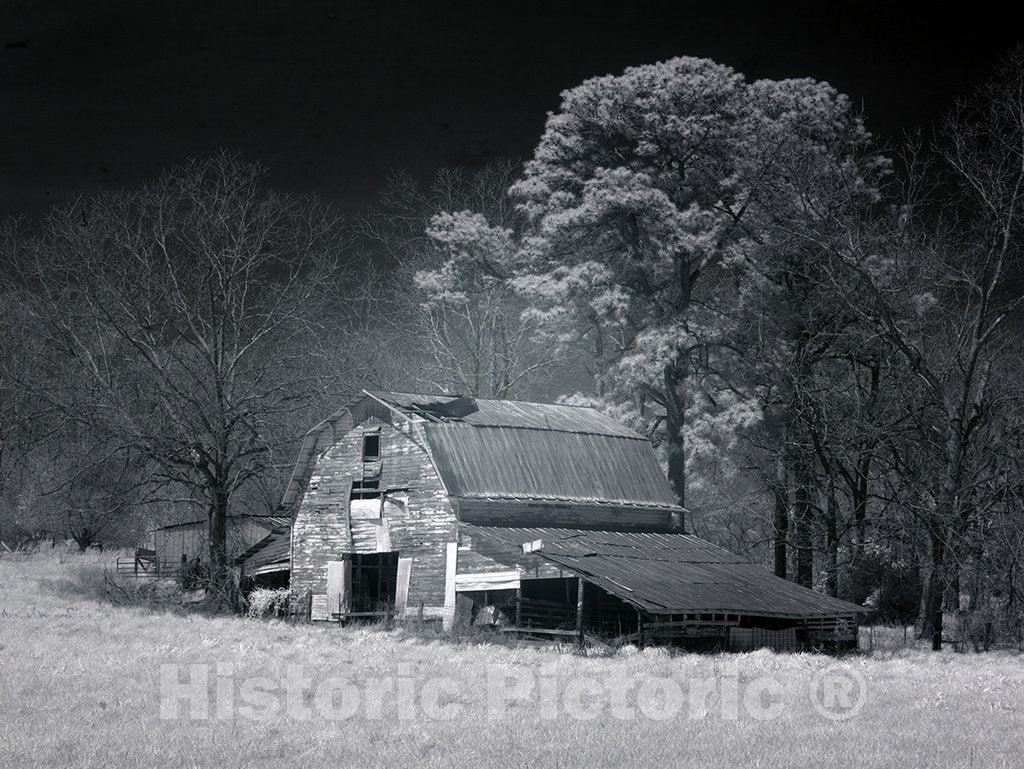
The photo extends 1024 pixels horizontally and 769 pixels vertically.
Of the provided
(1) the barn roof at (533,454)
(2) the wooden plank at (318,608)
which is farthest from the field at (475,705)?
(2) the wooden plank at (318,608)

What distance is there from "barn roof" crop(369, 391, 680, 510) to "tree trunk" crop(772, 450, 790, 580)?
127 inches

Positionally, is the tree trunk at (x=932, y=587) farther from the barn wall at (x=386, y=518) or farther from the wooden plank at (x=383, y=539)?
the wooden plank at (x=383, y=539)

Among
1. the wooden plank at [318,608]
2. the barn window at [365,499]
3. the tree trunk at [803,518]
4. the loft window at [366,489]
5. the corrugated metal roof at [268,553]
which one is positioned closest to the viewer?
the barn window at [365,499]

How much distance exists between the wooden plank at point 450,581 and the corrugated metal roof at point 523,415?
3932 millimetres

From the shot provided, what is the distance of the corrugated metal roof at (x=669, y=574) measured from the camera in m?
29.5

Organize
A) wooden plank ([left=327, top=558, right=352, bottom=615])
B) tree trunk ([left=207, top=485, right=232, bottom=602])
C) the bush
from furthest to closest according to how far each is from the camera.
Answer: tree trunk ([left=207, top=485, right=232, bottom=602]) < the bush < wooden plank ([left=327, top=558, right=352, bottom=615])

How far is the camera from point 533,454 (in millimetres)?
38094

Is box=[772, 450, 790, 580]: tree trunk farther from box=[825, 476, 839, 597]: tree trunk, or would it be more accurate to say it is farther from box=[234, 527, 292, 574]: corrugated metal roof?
box=[234, 527, 292, 574]: corrugated metal roof

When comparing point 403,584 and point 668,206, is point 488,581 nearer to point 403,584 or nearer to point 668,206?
point 403,584

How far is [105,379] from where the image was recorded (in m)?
44.1

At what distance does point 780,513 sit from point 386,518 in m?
12.2

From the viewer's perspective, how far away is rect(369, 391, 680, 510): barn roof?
120ft

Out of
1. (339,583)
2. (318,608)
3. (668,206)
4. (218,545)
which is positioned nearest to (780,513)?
(668,206)

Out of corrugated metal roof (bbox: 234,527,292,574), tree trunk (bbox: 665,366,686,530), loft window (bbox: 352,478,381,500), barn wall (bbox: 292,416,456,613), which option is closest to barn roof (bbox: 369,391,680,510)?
barn wall (bbox: 292,416,456,613)
